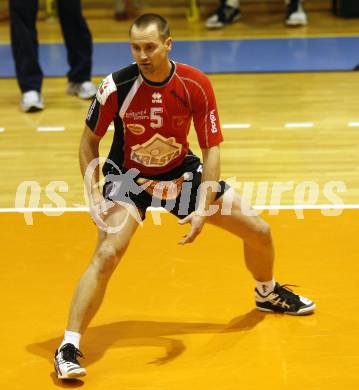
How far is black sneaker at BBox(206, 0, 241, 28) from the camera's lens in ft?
38.6

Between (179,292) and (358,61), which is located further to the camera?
(358,61)

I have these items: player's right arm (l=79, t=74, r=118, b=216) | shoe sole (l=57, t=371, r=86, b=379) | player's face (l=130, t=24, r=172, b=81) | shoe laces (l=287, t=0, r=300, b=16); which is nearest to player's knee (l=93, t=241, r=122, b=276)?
player's right arm (l=79, t=74, r=118, b=216)

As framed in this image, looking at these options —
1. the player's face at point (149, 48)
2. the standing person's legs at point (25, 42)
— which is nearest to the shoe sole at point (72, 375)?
the player's face at point (149, 48)

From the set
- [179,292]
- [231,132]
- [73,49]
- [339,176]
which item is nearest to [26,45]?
[73,49]

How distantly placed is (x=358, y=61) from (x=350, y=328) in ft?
18.7

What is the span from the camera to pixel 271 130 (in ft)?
26.9

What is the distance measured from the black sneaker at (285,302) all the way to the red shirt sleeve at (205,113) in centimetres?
92

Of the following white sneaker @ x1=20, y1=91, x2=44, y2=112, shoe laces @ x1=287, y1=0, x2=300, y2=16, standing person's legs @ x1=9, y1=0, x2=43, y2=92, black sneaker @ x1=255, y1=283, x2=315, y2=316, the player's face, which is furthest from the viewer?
shoe laces @ x1=287, y1=0, x2=300, y2=16

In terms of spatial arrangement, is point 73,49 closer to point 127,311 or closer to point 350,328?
point 127,311

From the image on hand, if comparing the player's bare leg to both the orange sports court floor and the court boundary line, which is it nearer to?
the orange sports court floor

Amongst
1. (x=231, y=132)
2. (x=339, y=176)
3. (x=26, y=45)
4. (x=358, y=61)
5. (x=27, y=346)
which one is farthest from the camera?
(x=358, y=61)

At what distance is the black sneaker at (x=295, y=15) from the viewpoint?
11594mm

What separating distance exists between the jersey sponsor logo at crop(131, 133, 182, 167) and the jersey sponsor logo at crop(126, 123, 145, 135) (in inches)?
2.5

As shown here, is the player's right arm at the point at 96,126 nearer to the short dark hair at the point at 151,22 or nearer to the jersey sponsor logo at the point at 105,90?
the jersey sponsor logo at the point at 105,90
